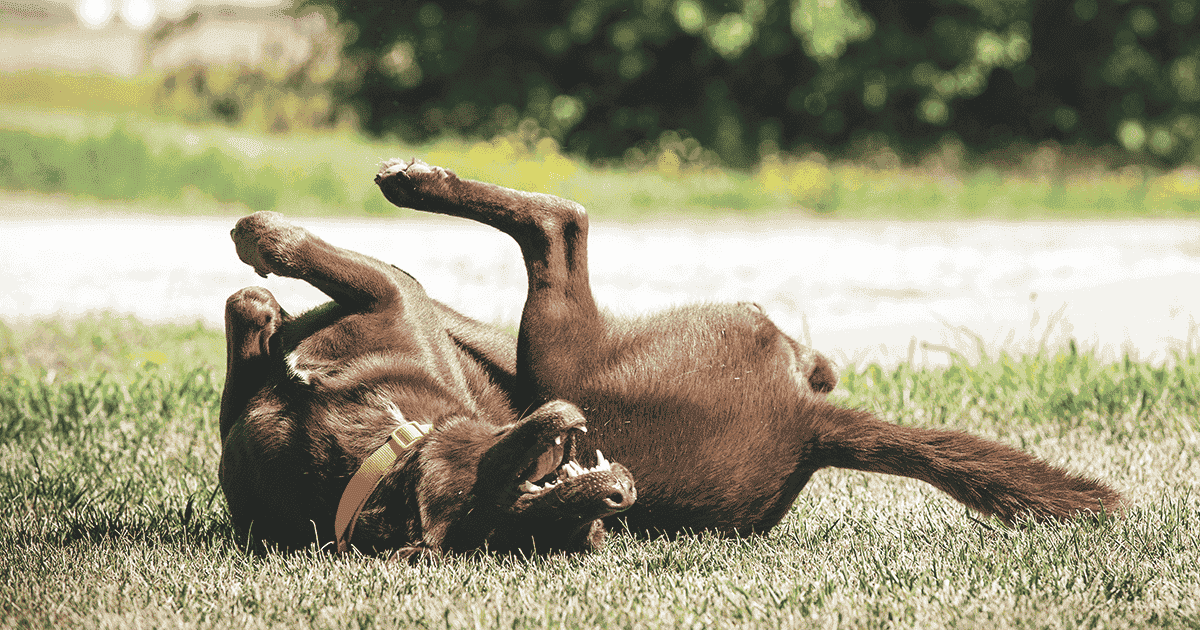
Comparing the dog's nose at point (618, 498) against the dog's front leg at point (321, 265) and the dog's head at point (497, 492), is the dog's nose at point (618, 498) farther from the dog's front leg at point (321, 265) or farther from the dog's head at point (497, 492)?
the dog's front leg at point (321, 265)

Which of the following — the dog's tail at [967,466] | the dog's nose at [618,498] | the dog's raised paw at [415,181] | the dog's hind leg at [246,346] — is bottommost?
the dog's tail at [967,466]

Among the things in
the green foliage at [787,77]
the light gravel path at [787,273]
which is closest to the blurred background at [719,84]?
the green foliage at [787,77]

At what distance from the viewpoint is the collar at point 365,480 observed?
2.31 metres

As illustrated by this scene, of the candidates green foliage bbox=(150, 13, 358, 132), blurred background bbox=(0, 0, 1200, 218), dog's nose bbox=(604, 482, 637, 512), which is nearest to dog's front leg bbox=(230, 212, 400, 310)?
dog's nose bbox=(604, 482, 637, 512)

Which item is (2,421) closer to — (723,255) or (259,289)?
(259,289)

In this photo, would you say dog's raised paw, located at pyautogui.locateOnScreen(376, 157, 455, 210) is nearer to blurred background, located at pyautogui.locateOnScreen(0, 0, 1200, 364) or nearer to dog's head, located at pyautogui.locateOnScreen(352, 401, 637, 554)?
dog's head, located at pyautogui.locateOnScreen(352, 401, 637, 554)

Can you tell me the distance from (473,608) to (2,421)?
2.32 meters

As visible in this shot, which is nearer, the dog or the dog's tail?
the dog

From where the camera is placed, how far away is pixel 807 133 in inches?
516

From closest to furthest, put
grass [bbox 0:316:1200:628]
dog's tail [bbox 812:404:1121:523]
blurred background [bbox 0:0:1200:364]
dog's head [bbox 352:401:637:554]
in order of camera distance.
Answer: grass [bbox 0:316:1200:628] < dog's head [bbox 352:401:637:554] < dog's tail [bbox 812:404:1121:523] < blurred background [bbox 0:0:1200:364]

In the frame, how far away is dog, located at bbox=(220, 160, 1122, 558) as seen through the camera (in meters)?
2.33

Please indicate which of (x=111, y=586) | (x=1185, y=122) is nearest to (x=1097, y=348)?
(x=111, y=586)

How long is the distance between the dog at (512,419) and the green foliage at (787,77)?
1001 cm

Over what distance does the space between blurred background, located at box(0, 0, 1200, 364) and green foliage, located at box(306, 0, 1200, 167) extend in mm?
32
